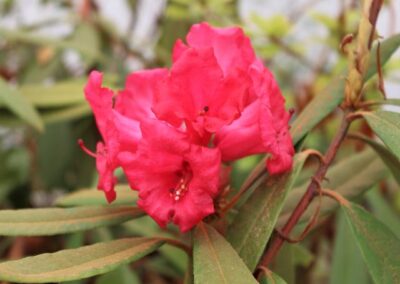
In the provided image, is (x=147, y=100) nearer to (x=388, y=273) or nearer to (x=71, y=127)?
(x=388, y=273)

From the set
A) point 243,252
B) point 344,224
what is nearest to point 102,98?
point 243,252

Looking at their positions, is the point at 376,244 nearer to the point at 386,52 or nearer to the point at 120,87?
the point at 386,52

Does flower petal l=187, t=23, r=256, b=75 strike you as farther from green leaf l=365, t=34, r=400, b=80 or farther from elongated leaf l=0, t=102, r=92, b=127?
elongated leaf l=0, t=102, r=92, b=127

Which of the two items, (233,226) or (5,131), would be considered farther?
(5,131)

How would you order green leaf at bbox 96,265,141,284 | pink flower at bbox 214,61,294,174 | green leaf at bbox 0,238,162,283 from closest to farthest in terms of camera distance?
green leaf at bbox 0,238,162,283 < pink flower at bbox 214,61,294,174 < green leaf at bbox 96,265,141,284

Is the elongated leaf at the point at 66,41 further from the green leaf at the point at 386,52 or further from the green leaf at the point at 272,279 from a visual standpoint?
the green leaf at the point at 272,279

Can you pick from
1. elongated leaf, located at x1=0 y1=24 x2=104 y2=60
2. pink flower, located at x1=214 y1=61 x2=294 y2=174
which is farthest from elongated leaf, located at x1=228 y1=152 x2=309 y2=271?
elongated leaf, located at x1=0 y1=24 x2=104 y2=60

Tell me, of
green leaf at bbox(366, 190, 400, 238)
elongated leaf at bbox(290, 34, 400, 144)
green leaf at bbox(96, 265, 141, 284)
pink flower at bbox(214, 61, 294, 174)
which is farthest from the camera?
green leaf at bbox(366, 190, 400, 238)
